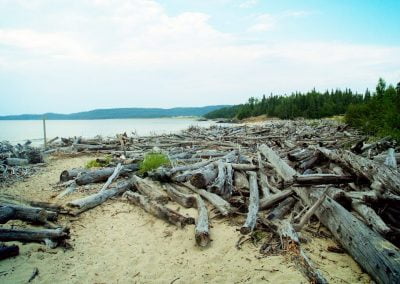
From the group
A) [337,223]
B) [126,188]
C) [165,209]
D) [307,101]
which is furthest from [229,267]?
[307,101]

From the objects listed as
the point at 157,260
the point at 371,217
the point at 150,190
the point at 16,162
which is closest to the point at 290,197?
the point at 371,217

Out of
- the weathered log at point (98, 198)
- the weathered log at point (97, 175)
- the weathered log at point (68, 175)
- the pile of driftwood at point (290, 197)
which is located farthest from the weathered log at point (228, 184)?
the weathered log at point (68, 175)

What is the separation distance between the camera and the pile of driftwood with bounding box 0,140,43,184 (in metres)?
10.5

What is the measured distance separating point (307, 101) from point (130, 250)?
267ft

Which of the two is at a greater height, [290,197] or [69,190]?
[290,197]

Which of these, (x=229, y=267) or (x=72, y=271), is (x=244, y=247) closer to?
(x=229, y=267)

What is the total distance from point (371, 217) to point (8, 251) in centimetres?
565

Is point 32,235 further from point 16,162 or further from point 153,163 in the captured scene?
point 16,162

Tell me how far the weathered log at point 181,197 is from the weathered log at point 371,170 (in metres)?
3.39

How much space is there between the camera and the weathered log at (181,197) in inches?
269

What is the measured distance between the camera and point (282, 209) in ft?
19.9

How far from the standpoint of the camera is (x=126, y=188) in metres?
8.41

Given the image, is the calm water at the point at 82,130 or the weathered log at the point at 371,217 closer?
the weathered log at the point at 371,217

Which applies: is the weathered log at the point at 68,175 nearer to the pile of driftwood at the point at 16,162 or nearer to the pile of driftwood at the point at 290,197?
the pile of driftwood at the point at 290,197
